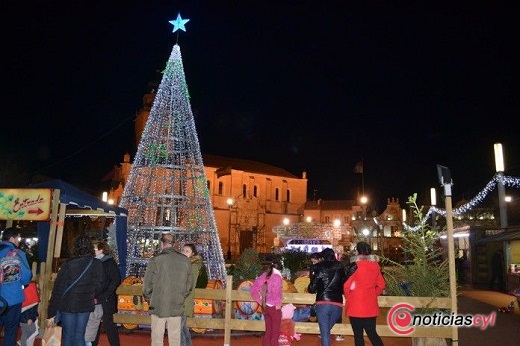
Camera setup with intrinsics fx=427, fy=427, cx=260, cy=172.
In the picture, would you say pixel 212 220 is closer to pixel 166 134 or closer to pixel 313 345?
pixel 166 134

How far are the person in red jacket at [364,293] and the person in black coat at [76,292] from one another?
3546 mm

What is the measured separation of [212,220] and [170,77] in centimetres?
537

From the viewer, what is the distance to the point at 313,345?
8508 millimetres

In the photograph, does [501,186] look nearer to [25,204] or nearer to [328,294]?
[328,294]

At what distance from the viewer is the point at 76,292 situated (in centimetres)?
541

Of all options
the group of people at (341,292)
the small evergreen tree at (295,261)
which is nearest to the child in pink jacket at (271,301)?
the group of people at (341,292)

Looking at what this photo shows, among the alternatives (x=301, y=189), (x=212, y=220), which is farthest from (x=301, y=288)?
(x=301, y=189)

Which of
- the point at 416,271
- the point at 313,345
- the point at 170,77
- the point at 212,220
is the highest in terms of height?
the point at 170,77

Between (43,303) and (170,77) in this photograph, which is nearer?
(43,303)

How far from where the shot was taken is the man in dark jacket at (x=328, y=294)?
645cm

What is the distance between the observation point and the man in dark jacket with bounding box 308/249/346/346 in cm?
645

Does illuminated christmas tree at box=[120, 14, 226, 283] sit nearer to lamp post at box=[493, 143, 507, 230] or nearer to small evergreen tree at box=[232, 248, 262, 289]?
small evergreen tree at box=[232, 248, 262, 289]

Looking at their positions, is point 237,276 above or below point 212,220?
below

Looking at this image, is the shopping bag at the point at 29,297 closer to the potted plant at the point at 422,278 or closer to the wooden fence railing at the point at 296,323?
the wooden fence railing at the point at 296,323
